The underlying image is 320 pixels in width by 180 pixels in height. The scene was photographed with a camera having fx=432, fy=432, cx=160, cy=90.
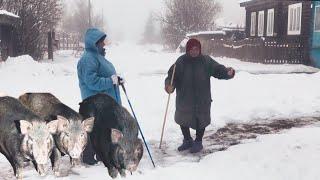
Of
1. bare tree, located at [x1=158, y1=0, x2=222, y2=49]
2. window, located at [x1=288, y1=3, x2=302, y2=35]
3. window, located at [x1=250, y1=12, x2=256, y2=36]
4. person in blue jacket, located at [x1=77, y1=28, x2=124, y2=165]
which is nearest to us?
person in blue jacket, located at [x1=77, y1=28, x2=124, y2=165]

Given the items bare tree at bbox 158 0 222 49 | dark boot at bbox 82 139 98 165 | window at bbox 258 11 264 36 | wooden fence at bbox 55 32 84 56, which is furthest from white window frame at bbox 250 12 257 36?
dark boot at bbox 82 139 98 165

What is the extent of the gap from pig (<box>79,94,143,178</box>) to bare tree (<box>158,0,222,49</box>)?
50903mm

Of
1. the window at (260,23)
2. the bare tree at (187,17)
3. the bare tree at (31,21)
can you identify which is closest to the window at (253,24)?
the window at (260,23)

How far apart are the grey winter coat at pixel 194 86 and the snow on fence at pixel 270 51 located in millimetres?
17698

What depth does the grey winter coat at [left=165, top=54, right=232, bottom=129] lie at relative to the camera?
247 inches

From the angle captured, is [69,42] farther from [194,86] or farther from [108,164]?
[108,164]

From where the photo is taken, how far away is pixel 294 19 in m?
25.5

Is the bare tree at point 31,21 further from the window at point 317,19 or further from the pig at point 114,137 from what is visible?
the pig at point 114,137

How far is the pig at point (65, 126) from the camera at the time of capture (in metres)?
0.96

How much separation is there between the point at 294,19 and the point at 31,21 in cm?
1538

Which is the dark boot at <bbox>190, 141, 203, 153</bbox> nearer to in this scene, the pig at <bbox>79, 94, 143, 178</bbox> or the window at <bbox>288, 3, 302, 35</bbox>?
the pig at <bbox>79, 94, 143, 178</bbox>

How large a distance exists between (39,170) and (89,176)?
1.48 metres

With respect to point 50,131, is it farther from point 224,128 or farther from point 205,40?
point 205,40

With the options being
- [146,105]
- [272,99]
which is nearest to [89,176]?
[146,105]
